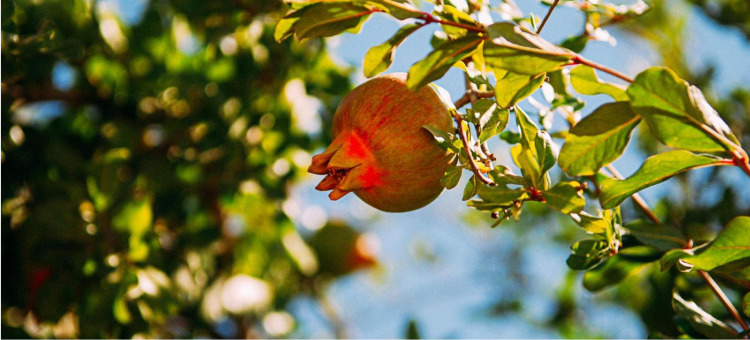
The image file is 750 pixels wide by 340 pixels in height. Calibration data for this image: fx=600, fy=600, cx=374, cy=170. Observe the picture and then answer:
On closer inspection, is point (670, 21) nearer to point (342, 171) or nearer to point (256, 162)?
point (256, 162)

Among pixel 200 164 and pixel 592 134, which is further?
pixel 200 164

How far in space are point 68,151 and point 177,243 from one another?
45cm

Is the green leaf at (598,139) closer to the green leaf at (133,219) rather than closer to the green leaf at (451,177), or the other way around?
the green leaf at (451,177)

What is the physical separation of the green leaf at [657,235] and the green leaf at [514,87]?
1.20ft

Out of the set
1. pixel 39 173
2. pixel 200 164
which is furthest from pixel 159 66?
pixel 39 173

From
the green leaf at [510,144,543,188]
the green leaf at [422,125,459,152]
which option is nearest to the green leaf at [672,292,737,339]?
the green leaf at [510,144,543,188]

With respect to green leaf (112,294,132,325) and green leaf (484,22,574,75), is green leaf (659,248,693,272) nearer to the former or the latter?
green leaf (484,22,574,75)

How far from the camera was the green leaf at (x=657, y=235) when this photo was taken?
981 millimetres

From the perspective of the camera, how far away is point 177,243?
6.14 feet

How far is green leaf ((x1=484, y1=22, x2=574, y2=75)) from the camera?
2.22ft

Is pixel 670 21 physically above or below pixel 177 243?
above

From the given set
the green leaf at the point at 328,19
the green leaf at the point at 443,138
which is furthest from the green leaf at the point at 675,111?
the green leaf at the point at 328,19

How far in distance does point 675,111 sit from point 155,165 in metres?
1.40

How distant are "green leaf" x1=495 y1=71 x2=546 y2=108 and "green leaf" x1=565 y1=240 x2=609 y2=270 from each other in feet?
0.79
